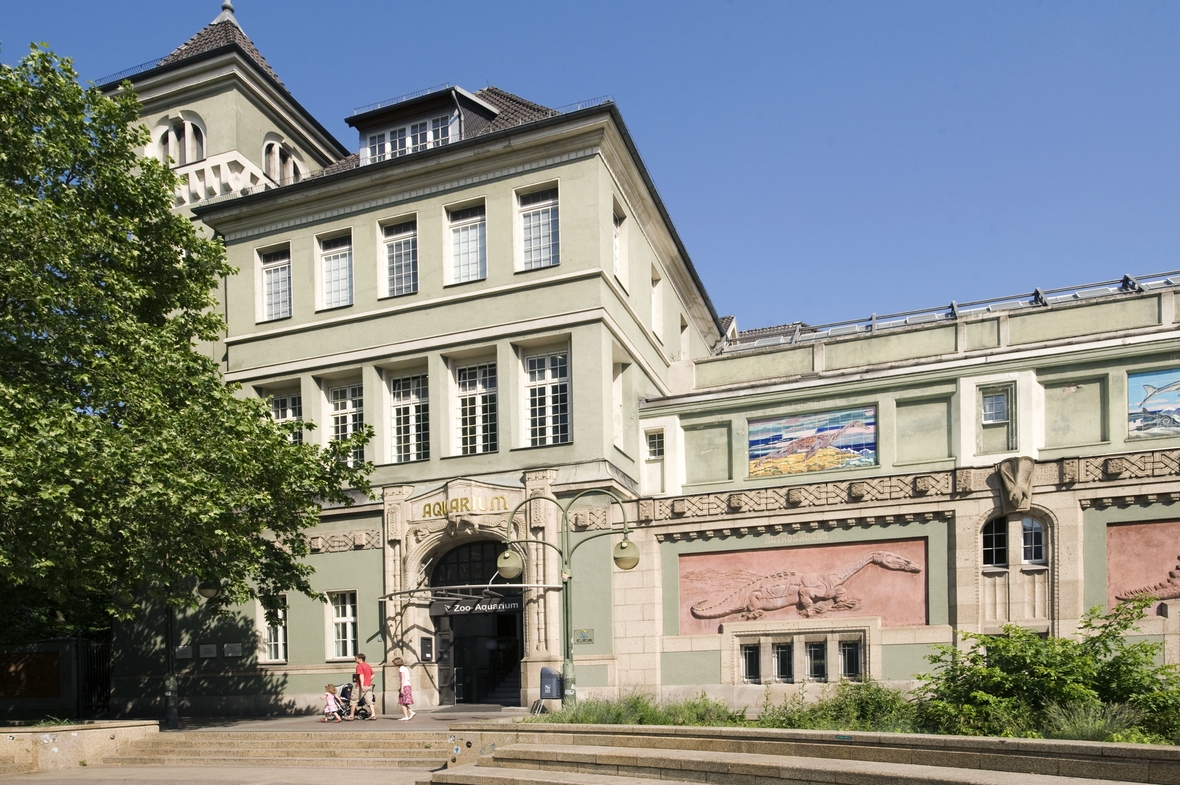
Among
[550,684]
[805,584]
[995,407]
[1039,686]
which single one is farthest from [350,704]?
[1039,686]

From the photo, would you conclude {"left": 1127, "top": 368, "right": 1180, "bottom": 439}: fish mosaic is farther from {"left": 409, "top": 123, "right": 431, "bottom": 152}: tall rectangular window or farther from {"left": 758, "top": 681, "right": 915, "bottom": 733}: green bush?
{"left": 409, "top": 123, "right": 431, "bottom": 152}: tall rectangular window

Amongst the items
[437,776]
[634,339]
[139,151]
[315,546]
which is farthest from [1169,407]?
[139,151]

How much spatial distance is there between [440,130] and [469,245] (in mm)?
4728

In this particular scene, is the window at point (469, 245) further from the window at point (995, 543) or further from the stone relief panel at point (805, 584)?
the window at point (995, 543)

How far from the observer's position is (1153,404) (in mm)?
26609

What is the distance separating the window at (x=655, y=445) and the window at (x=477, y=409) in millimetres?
4564

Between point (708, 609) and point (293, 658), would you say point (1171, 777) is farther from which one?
point (293, 658)

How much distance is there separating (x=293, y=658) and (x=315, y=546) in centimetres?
329

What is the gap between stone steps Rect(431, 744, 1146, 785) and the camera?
38.6 ft

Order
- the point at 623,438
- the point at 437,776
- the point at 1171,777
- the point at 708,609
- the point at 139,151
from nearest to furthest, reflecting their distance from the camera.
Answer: the point at 1171,777, the point at 437,776, the point at 708,609, the point at 623,438, the point at 139,151

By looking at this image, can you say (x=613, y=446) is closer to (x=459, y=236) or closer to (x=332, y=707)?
(x=459, y=236)

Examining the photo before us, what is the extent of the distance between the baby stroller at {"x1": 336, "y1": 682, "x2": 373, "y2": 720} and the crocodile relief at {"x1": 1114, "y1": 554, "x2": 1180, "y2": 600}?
18.3 metres

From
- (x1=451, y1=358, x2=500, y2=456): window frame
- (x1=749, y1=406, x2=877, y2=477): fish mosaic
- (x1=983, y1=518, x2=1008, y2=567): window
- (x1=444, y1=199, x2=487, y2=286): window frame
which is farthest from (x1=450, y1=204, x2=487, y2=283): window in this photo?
(x1=983, y1=518, x2=1008, y2=567): window

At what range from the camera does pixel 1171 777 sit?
1126 cm
